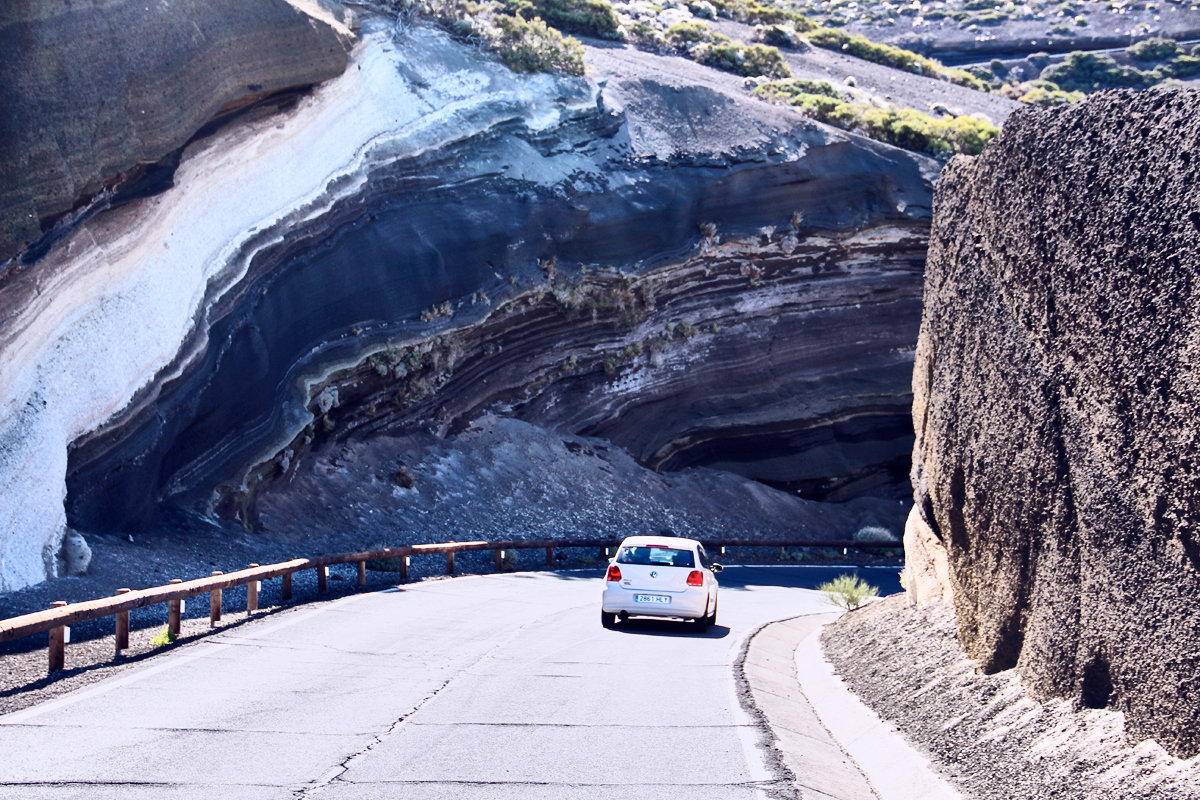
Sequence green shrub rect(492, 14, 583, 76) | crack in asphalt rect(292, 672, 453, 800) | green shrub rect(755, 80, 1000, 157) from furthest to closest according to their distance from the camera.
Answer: green shrub rect(755, 80, 1000, 157) → green shrub rect(492, 14, 583, 76) → crack in asphalt rect(292, 672, 453, 800)

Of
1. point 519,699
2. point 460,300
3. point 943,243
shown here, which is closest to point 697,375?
point 460,300

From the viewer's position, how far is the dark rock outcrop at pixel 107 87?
17344 mm

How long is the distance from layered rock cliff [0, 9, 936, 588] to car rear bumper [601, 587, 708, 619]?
8.22 metres

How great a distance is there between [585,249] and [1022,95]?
32825 millimetres

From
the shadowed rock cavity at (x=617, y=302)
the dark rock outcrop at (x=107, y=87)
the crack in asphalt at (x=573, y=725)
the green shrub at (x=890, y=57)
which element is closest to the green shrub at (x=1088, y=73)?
the green shrub at (x=890, y=57)

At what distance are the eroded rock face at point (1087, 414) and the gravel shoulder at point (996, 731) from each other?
16 cm

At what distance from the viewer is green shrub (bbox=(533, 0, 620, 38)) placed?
43969 mm

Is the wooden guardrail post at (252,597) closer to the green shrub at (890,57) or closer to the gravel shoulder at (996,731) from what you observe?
the gravel shoulder at (996,731)

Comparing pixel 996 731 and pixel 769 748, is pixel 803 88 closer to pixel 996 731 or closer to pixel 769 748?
pixel 769 748

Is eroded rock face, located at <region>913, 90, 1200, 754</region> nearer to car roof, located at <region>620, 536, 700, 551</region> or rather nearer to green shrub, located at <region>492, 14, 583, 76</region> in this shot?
car roof, located at <region>620, 536, 700, 551</region>

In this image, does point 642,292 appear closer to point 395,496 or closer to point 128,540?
point 395,496

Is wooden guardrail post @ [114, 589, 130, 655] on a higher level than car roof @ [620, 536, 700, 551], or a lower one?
lower

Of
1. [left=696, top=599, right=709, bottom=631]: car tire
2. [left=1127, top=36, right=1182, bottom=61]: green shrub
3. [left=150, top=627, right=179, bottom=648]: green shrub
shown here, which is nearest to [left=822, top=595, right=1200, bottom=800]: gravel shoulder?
[left=696, top=599, right=709, bottom=631]: car tire

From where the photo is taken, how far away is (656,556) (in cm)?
1588
